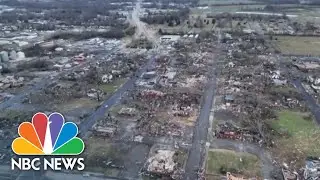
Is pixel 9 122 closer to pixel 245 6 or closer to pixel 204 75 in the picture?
pixel 204 75

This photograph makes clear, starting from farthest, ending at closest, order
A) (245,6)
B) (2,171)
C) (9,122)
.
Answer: (245,6) < (9,122) < (2,171)

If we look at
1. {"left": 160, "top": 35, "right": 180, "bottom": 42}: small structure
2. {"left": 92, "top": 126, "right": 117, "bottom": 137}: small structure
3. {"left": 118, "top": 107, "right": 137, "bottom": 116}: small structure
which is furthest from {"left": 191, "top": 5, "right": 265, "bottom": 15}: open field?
{"left": 92, "top": 126, "right": 117, "bottom": 137}: small structure

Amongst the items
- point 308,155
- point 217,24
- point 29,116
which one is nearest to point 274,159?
point 308,155

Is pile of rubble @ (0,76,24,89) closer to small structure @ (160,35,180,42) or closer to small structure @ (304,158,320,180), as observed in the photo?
small structure @ (160,35,180,42)

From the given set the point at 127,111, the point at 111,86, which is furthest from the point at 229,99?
the point at 111,86

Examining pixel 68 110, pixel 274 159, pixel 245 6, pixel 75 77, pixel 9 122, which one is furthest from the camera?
pixel 245 6
